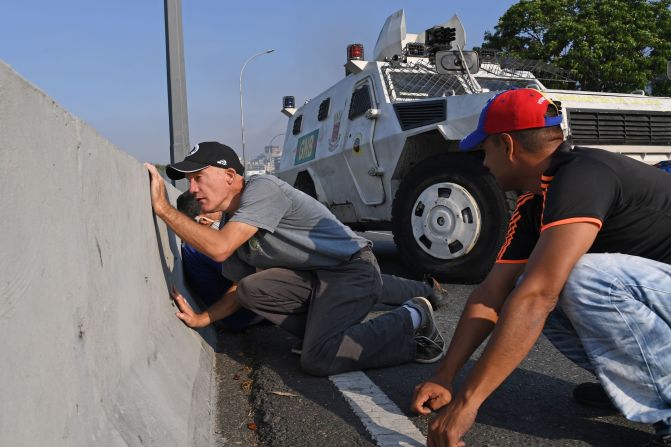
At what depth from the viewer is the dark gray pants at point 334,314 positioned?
3326 mm

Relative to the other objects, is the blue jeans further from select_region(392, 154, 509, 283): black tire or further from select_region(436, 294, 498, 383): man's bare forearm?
select_region(392, 154, 509, 283): black tire

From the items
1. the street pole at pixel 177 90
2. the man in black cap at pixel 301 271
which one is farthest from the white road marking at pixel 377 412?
the street pole at pixel 177 90

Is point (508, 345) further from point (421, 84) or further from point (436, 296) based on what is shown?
point (421, 84)

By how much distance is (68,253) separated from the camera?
5.44ft

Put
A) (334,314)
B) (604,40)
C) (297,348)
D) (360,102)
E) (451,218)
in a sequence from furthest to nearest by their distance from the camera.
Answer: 1. (604,40)
2. (360,102)
3. (451,218)
4. (297,348)
5. (334,314)

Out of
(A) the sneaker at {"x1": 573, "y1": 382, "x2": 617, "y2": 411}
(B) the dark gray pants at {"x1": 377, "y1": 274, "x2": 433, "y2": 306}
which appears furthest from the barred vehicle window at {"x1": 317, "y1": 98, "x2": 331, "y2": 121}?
(A) the sneaker at {"x1": 573, "y1": 382, "x2": 617, "y2": 411}

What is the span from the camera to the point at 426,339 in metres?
3.63

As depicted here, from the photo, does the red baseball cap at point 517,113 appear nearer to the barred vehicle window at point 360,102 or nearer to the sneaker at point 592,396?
the sneaker at point 592,396

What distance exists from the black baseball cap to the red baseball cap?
1.48 m

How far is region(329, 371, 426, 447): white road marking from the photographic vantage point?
Result: 2.43m

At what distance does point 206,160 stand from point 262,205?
355 millimetres

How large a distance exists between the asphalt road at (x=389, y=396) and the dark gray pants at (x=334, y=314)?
0.09 m

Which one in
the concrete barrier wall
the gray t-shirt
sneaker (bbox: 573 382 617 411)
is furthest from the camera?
the gray t-shirt

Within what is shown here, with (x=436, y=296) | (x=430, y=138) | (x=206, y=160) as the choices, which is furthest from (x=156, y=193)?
(x=430, y=138)
